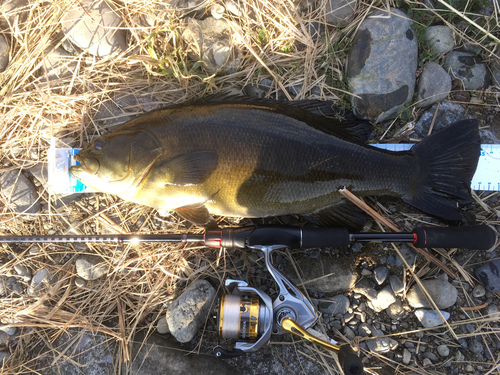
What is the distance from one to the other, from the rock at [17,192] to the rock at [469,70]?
15.1ft

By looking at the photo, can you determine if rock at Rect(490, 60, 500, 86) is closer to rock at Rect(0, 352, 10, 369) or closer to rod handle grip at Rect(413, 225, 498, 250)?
rod handle grip at Rect(413, 225, 498, 250)

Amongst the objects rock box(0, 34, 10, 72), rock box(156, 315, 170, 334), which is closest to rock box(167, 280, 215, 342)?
rock box(156, 315, 170, 334)

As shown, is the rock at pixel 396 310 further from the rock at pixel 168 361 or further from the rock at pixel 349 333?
the rock at pixel 168 361

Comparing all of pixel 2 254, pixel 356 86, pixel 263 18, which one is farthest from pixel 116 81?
pixel 356 86

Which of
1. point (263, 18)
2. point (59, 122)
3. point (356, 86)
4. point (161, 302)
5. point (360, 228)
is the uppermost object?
point (263, 18)

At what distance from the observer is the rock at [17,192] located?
3080 millimetres

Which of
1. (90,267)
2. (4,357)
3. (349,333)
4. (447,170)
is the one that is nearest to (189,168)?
(90,267)

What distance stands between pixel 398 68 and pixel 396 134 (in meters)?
0.64

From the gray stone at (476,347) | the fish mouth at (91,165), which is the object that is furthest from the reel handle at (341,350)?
the fish mouth at (91,165)

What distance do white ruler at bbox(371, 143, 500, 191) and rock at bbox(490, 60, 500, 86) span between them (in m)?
0.70

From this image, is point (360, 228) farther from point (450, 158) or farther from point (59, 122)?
point (59, 122)

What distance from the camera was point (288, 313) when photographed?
8.13ft

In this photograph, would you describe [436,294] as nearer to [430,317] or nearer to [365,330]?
[430,317]

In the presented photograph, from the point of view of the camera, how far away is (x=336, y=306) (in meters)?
2.86
